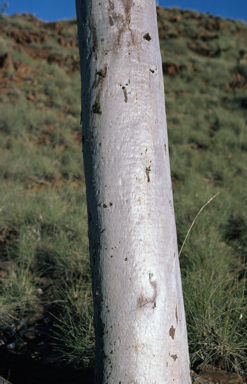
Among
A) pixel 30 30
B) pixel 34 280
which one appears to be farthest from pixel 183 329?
pixel 30 30

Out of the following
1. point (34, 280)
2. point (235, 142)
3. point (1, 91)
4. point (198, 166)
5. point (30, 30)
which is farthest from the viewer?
point (30, 30)

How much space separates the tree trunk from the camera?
36.9 inches

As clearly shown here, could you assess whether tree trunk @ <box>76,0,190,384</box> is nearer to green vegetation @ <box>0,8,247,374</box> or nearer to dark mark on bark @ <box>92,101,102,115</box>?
dark mark on bark @ <box>92,101,102,115</box>

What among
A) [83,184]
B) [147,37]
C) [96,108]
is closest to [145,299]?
[96,108]

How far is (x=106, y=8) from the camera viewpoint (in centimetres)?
103

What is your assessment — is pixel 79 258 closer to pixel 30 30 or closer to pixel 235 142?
pixel 235 142

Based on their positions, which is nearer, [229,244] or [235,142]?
[229,244]

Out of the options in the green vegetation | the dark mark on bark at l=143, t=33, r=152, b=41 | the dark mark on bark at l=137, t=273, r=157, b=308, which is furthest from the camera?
the green vegetation

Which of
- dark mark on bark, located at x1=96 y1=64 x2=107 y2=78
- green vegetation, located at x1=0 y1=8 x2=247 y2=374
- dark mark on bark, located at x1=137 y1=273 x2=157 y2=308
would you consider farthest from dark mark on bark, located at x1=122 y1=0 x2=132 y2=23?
green vegetation, located at x1=0 y1=8 x2=247 y2=374

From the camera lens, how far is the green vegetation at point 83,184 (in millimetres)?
1791

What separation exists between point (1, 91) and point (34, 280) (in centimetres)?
787

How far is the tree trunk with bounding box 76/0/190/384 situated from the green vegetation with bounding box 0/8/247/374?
748 millimetres

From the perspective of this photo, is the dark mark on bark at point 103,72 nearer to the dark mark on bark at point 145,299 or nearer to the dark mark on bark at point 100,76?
the dark mark on bark at point 100,76

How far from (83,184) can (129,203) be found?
174 inches
